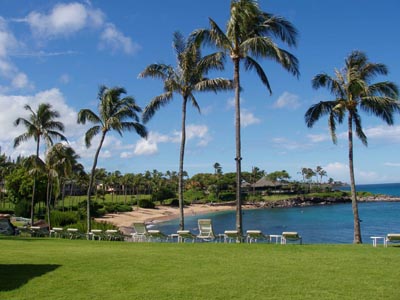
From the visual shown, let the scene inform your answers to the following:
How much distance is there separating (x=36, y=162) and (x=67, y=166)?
485 cm

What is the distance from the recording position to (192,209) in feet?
343

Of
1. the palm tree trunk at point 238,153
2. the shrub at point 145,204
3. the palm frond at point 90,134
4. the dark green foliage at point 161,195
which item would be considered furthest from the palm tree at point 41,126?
the dark green foliage at point 161,195

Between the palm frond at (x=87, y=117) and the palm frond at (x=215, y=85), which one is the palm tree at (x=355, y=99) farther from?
the palm frond at (x=87, y=117)

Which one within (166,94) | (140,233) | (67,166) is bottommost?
(140,233)

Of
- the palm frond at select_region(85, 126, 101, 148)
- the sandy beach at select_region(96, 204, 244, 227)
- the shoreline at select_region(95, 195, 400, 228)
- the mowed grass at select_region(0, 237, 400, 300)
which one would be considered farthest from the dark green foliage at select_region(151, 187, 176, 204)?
the mowed grass at select_region(0, 237, 400, 300)

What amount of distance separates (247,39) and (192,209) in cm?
8773

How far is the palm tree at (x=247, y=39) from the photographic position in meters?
18.5

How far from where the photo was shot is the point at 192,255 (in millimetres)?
12023

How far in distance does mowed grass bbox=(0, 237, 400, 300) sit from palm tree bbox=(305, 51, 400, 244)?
937 cm

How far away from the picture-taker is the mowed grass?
7.39 metres

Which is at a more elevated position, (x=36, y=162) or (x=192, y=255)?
(x=36, y=162)


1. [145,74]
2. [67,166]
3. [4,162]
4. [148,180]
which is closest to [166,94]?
[145,74]

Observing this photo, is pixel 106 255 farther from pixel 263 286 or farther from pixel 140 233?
pixel 140 233

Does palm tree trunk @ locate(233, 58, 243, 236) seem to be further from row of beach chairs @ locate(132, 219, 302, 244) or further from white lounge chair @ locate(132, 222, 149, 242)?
white lounge chair @ locate(132, 222, 149, 242)
